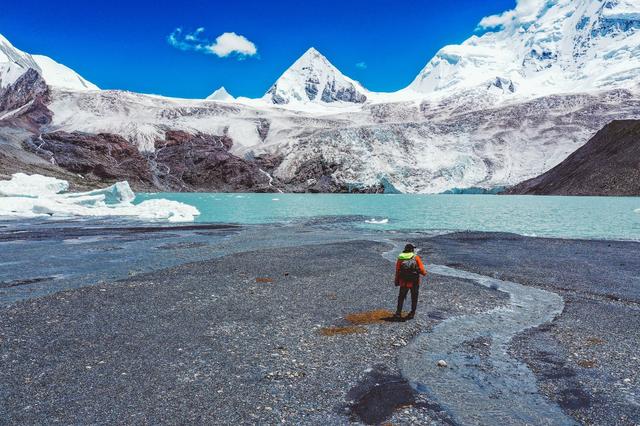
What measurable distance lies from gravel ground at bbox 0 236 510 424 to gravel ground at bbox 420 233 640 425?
3.00m

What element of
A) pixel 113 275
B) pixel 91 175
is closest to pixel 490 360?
pixel 113 275

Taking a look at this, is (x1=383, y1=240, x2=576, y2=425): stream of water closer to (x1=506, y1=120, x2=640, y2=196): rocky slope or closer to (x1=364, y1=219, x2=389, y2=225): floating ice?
(x1=364, y1=219, x2=389, y2=225): floating ice

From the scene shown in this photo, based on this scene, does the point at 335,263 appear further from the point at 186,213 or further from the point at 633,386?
the point at 186,213

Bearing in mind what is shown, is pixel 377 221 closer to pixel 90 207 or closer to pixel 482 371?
pixel 90 207

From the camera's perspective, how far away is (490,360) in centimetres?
1200

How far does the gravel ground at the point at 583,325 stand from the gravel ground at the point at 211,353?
9.83 feet

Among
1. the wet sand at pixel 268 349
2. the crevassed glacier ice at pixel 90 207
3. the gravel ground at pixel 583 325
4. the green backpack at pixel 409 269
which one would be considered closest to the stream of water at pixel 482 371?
the wet sand at pixel 268 349

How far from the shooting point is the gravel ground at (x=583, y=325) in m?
9.80

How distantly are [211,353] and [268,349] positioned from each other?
1.42m

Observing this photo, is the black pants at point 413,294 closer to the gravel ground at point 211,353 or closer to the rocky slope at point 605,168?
the gravel ground at point 211,353

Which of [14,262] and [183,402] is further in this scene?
[14,262]

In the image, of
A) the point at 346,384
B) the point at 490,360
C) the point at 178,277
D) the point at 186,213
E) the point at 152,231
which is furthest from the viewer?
the point at 186,213

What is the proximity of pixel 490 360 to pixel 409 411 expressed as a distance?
154 inches

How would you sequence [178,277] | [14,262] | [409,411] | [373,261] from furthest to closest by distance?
[373,261] → [14,262] → [178,277] → [409,411]
